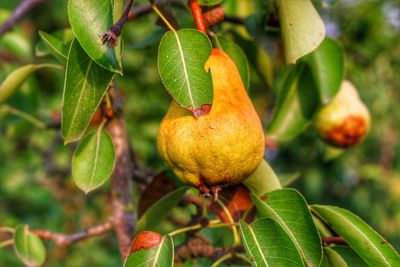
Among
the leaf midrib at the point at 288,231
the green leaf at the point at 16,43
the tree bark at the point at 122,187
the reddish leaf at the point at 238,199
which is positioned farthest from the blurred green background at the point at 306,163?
the leaf midrib at the point at 288,231

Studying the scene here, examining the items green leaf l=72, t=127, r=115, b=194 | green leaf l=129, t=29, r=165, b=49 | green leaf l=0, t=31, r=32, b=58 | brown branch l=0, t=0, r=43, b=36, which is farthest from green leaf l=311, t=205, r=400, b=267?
green leaf l=0, t=31, r=32, b=58

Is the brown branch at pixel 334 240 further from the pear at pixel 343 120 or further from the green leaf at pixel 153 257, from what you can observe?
the pear at pixel 343 120

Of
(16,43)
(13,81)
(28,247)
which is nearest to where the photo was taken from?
(13,81)

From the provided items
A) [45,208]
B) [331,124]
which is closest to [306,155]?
→ [45,208]

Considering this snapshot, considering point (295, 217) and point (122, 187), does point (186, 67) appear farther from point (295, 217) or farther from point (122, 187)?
point (122, 187)

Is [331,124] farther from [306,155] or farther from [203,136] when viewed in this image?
[306,155]

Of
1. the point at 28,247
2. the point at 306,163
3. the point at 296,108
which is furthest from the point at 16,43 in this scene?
the point at 306,163

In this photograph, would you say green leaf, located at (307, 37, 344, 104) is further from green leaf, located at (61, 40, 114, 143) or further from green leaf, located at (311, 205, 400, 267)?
green leaf, located at (61, 40, 114, 143)
